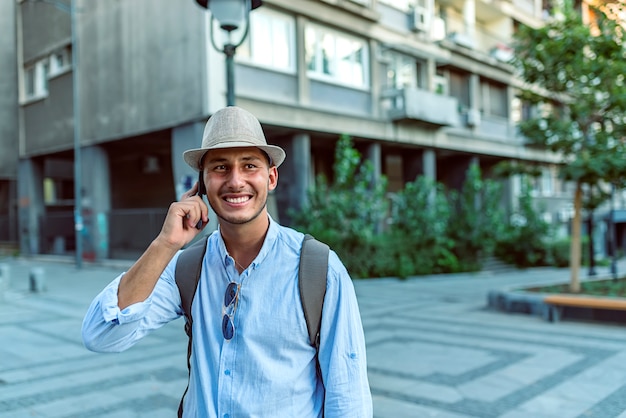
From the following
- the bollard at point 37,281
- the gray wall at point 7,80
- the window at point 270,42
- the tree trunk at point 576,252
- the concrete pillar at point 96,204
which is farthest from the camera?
the gray wall at point 7,80

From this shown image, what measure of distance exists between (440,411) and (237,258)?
11.3ft

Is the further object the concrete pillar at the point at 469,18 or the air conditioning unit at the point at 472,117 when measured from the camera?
the concrete pillar at the point at 469,18

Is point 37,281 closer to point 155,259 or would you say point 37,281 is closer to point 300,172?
point 300,172

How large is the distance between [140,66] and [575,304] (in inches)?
546

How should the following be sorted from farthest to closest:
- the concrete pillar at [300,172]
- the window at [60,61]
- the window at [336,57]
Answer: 1. the window at [60,61]
2. the window at [336,57]
3. the concrete pillar at [300,172]

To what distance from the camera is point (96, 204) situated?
19766 mm

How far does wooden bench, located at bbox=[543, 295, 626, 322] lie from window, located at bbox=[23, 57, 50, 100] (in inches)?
784

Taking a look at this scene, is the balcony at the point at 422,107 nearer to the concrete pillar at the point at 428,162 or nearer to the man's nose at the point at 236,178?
the concrete pillar at the point at 428,162

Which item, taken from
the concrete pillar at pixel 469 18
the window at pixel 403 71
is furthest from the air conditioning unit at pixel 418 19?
the concrete pillar at pixel 469 18

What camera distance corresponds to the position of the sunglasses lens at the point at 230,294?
6.29 ft

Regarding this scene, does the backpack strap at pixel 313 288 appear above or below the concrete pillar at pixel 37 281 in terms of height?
above

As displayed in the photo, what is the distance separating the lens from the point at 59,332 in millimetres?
8312

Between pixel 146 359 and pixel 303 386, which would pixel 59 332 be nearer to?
pixel 146 359

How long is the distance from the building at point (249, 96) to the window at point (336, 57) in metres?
0.05
